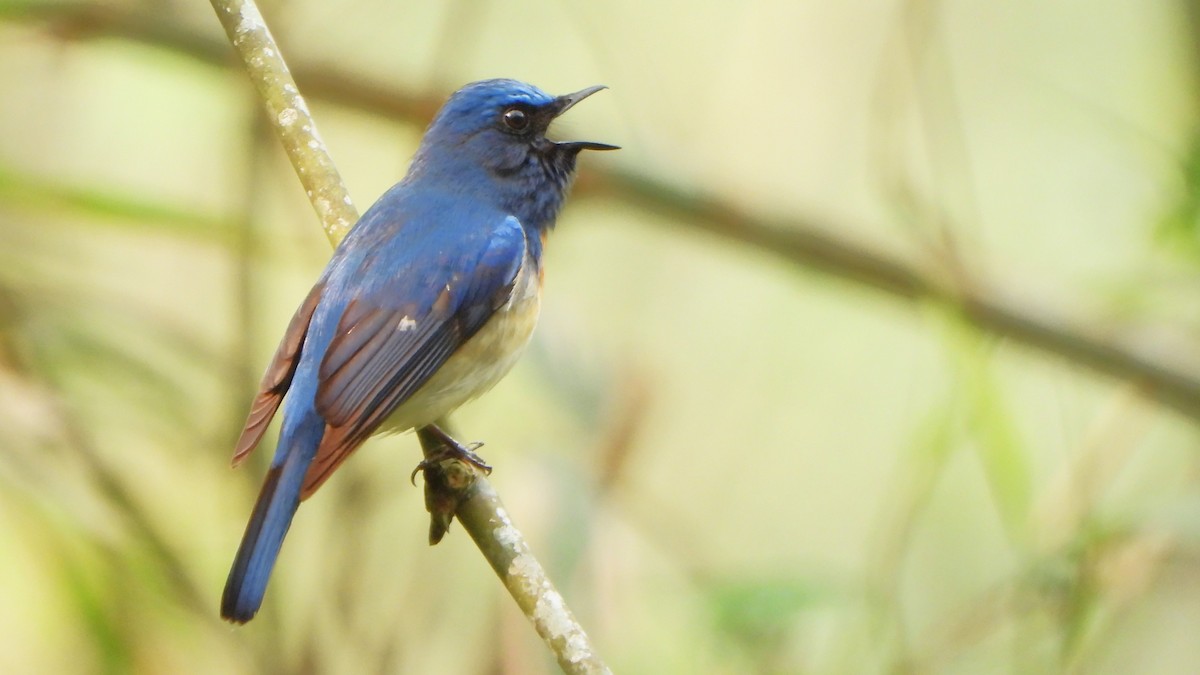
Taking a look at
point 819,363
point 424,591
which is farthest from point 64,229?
point 819,363

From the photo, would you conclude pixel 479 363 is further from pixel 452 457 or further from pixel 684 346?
pixel 684 346

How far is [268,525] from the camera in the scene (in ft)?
8.61

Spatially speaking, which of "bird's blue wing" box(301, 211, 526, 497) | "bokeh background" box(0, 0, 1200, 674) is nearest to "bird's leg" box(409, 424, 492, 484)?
"bird's blue wing" box(301, 211, 526, 497)

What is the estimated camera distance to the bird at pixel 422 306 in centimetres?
282

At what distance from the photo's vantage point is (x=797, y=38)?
554 centimetres

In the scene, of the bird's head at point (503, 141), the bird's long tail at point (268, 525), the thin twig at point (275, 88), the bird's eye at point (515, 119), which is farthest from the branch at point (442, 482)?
the bird's eye at point (515, 119)

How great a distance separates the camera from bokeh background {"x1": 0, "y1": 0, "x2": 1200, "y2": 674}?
367cm

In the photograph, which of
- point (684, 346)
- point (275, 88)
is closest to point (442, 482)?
point (275, 88)

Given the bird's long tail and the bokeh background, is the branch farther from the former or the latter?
the bokeh background

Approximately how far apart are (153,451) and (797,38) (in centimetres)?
312

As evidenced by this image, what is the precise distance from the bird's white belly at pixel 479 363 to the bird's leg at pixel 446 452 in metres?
0.05

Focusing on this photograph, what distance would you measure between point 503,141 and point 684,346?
231 cm

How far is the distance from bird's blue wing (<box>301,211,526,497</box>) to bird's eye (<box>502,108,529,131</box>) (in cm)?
36

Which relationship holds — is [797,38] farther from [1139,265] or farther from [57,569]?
[57,569]
